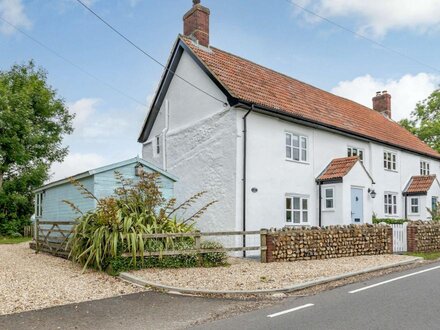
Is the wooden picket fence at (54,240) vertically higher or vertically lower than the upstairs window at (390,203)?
lower

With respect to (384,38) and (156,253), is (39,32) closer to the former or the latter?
(156,253)

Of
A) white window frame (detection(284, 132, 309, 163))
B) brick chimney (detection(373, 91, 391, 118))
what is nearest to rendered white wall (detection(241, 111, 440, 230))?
white window frame (detection(284, 132, 309, 163))

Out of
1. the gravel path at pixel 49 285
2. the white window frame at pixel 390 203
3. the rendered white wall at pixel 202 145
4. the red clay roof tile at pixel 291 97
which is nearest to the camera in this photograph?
the gravel path at pixel 49 285

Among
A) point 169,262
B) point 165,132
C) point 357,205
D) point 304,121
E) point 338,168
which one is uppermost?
point 304,121

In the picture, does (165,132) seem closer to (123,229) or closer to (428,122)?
(123,229)

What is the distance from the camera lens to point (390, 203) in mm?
23547

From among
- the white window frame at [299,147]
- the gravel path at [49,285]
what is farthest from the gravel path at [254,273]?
the white window frame at [299,147]

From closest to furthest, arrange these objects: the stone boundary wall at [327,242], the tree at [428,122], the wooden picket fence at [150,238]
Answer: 1. the wooden picket fence at [150,238]
2. the stone boundary wall at [327,242]
3. the tree at [428,122]

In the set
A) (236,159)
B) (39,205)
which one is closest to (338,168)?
(236,159)

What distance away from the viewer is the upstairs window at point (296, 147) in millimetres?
17953

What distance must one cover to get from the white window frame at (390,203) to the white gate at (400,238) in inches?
251

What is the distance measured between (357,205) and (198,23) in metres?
11.4

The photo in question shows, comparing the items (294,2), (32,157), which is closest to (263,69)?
(294,2)

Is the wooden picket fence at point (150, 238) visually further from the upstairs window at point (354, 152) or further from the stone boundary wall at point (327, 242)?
the upstairs window at point (354, 152)
